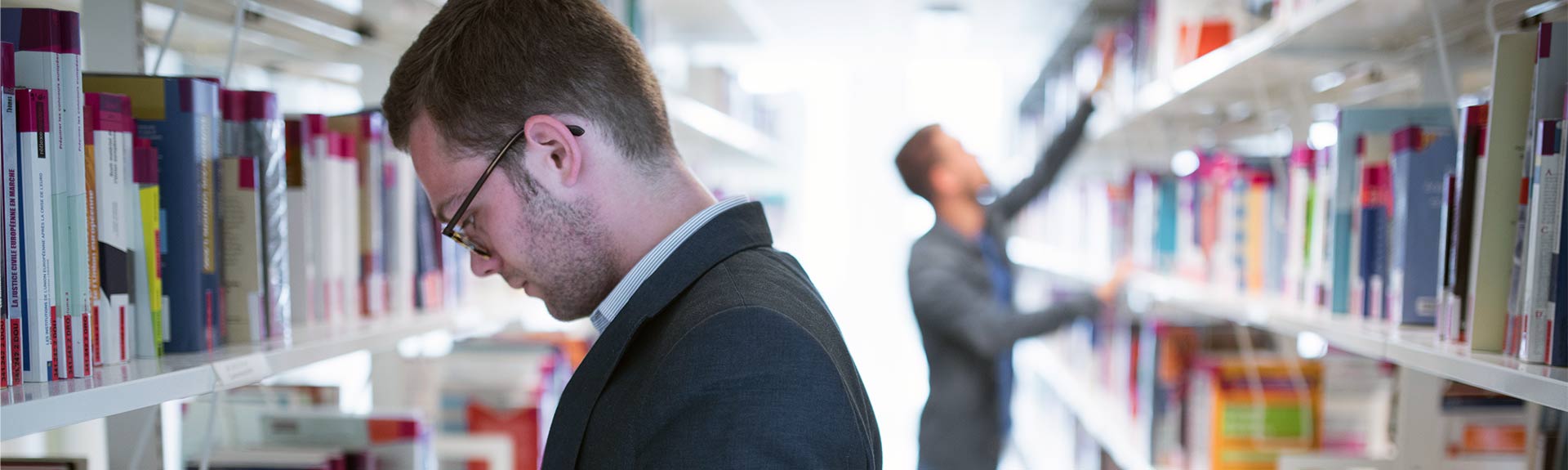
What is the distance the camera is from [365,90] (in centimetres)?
160

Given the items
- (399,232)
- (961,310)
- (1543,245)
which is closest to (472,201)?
(399,232)

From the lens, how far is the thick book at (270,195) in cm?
99

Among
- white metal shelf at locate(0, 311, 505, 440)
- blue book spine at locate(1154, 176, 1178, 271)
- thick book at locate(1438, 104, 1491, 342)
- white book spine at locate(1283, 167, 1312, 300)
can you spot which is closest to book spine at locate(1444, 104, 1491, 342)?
thick book at locate(1438, 104, 1491, 342)

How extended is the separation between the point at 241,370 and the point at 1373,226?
134cm

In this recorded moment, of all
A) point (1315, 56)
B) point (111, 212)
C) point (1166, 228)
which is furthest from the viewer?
point (1166, 228)

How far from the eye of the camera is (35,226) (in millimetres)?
717

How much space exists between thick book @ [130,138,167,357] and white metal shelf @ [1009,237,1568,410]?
44.4 inches

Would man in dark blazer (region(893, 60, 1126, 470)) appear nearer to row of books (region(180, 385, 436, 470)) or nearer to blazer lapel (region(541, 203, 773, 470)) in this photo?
row of books (region(180, 385, 436, 470))

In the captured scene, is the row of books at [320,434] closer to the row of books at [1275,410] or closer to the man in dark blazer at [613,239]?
the man in dark blazer at [613,239]

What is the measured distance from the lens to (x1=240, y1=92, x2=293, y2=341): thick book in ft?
3.24

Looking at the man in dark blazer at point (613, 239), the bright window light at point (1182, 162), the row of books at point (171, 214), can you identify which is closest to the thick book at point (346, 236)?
the row of books at point (171, 214)

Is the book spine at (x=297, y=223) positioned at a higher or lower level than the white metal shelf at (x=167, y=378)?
higher

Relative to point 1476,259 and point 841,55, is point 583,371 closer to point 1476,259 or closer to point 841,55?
point 1476,259

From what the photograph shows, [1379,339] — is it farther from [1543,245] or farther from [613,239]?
[613,239]
